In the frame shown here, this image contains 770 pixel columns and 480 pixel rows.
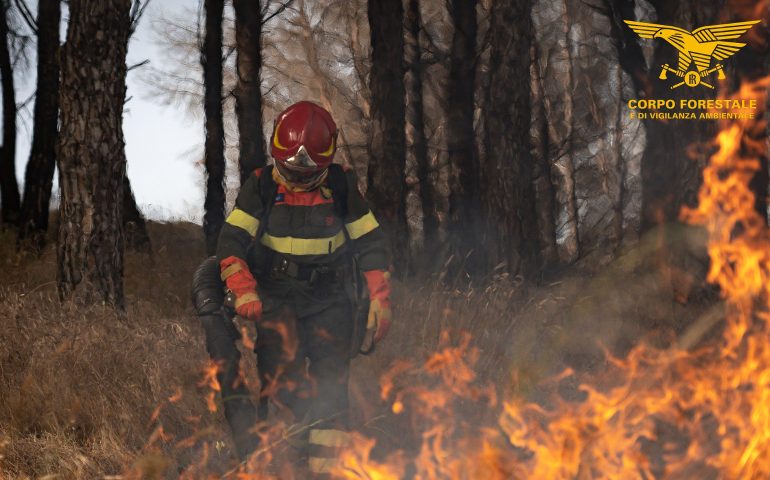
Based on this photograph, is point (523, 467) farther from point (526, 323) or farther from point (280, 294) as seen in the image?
point (526, 323)

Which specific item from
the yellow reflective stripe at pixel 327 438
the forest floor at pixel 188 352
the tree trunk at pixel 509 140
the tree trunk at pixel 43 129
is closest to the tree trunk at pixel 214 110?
the tree trunk at pixel 43 129

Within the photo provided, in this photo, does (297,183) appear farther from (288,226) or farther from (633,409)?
(633,409)

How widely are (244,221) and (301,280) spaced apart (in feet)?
1.49

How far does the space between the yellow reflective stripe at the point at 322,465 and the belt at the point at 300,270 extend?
3.15ft

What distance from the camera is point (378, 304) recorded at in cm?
428

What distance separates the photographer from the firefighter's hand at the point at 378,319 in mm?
4262

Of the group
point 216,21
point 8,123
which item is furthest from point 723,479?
point 8,123

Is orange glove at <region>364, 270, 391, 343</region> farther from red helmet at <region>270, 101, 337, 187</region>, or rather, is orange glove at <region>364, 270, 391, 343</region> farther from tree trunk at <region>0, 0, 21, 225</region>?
tree trunk at <region>0, 0, 21, 225</region>

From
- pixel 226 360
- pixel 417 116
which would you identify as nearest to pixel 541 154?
pixel 417 116

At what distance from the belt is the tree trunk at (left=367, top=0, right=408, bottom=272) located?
4.92 meters

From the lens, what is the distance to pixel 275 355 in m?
4.33

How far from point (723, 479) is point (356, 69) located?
14714mm

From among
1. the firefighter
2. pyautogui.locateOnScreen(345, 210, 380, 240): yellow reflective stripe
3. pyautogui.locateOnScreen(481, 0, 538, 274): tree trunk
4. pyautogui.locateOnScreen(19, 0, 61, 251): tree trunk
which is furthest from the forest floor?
pyautogui.locateOnScreen(19, 0, 61, 251): tree trunk

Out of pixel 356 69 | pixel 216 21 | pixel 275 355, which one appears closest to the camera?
pixel 275 355
